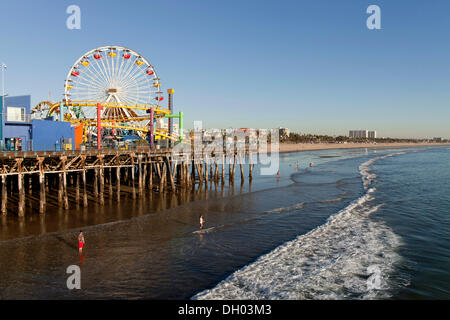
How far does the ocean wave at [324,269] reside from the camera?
10641mm

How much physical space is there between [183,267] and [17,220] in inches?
450

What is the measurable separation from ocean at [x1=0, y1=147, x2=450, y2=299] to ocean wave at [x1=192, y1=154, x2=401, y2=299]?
42 millimetres

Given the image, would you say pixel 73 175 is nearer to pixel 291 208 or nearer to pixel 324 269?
pixel 291 208

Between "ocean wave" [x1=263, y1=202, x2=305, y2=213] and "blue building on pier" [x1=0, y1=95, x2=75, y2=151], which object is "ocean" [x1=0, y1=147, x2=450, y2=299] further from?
"blue building on pier" [x1=0, y1=95, x2=75, y2=151]

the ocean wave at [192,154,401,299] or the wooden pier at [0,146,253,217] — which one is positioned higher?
the wooden pier at [0,146,253,217]

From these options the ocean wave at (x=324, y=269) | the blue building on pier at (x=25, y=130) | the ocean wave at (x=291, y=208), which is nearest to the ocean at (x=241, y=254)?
the ocean wave at (x=324, y=269)

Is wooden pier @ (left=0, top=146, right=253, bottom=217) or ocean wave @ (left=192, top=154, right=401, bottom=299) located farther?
wooden pier @ (left=0, top=146, right=253, bottom=217)

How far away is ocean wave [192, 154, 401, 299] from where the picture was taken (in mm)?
10641

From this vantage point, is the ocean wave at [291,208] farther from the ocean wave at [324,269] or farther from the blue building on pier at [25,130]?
the blue building on pier at [25,130]

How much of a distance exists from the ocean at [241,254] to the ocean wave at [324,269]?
0.04m

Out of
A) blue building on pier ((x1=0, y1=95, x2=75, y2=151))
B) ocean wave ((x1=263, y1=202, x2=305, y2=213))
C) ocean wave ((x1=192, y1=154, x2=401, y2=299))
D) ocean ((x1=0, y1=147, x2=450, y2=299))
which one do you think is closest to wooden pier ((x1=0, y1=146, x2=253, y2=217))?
blue building on pier ((x1=0, y1=95, x2=75, y2=151))

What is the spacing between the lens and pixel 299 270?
12.5 m
